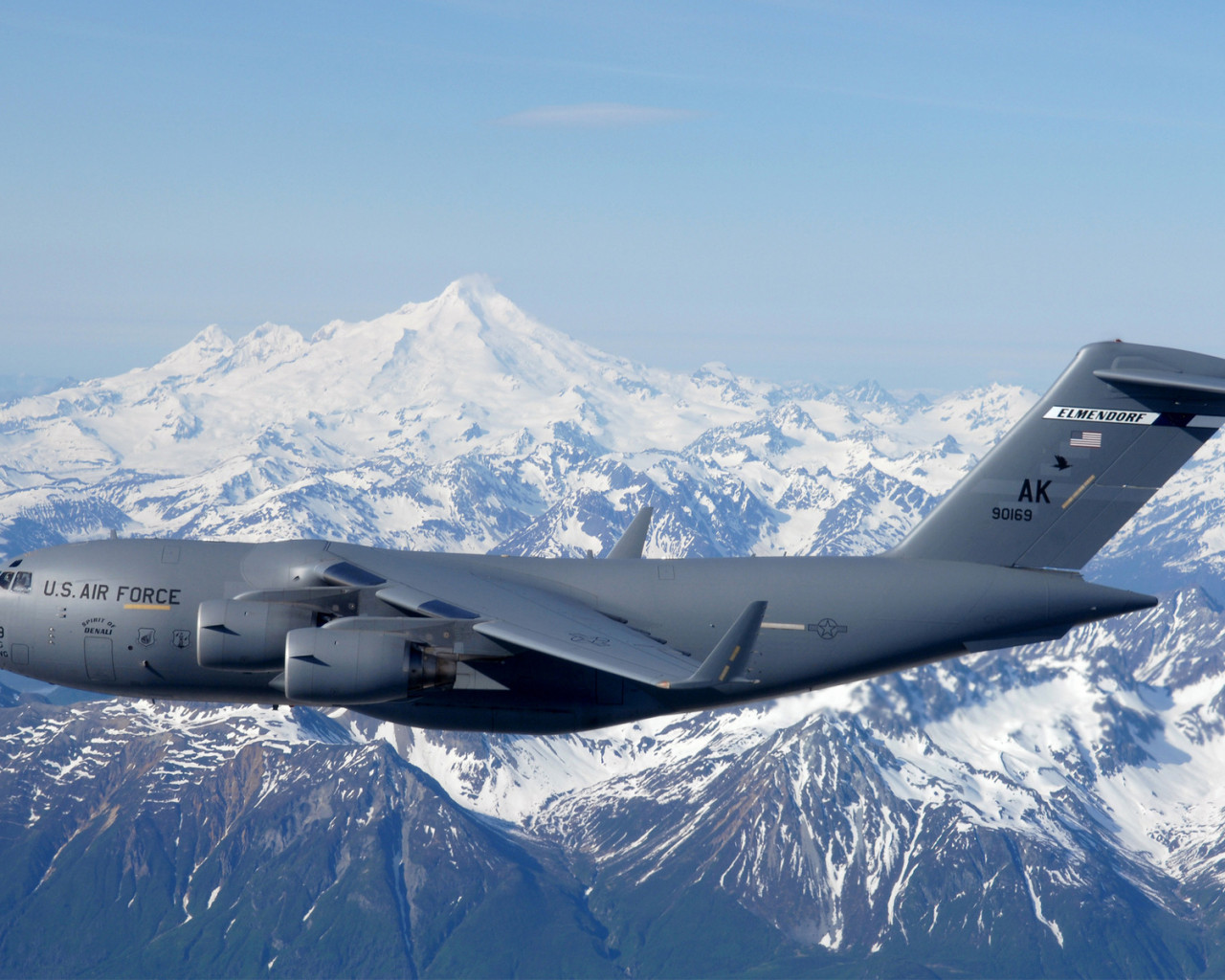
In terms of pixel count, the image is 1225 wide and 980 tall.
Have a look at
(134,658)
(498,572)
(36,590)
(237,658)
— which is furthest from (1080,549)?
(36,590)

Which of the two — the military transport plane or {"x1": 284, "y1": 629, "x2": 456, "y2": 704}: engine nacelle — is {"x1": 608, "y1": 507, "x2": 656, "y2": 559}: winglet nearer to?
the military transport plane

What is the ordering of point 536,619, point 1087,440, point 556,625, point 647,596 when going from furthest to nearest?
point 1087,440, point 647,596, point 536,619, point 556,625

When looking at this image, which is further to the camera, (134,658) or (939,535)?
(939,535)

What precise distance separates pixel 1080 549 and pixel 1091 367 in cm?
321

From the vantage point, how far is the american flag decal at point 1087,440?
21438 millimetres

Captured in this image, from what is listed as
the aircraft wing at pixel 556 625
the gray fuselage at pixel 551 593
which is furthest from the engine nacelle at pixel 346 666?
the gray fuselage at pixel 551 593

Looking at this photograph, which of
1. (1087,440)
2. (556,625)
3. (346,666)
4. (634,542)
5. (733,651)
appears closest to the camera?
(733,651)

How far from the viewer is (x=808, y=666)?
69.7ft

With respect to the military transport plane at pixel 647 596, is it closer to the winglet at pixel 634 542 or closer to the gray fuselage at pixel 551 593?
the gray fuselage at pixel 551 593

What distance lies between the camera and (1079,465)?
21.6 metres

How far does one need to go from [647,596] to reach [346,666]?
18.7 ft

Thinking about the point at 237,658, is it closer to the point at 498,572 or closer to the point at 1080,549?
the point at 498,572

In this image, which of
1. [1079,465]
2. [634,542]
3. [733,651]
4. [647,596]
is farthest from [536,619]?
[1079,465]

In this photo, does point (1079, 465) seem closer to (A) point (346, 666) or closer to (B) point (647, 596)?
(B) point (647, 596)
